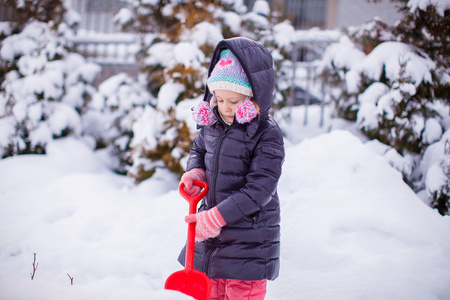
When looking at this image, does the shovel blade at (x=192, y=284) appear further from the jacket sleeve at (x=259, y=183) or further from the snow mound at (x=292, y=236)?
the jacket sleeve at (x=259, y=183)

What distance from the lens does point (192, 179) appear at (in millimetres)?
1630

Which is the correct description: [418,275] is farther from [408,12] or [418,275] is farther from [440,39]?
[408,12]

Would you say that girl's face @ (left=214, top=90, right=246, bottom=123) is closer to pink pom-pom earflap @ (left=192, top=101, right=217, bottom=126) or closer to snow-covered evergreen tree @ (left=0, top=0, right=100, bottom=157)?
pink pom-pom earflap @ (left=192, top=101, right=217, bottom=126)

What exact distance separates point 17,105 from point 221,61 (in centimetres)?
375

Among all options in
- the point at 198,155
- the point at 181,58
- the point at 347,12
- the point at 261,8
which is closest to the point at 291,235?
the point at 198,155

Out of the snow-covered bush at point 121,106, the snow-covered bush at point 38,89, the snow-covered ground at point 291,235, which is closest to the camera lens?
the snow-covered ground at point 291,235

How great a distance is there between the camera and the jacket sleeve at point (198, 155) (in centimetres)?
173

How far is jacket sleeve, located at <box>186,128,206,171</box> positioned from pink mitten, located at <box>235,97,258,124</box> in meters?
0.29

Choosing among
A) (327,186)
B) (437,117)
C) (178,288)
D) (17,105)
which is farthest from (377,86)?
(17,105)

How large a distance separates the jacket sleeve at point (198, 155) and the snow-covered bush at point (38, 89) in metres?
3.35

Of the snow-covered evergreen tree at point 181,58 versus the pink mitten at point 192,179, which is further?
the snow-covered evergreen tree at point 181,58

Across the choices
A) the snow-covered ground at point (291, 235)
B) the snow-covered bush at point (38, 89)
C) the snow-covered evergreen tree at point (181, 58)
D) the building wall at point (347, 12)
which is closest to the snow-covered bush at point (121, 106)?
the snow-covered evergreen tree at point (181, 58)

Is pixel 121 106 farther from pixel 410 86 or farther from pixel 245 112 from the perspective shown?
pixel 245 112

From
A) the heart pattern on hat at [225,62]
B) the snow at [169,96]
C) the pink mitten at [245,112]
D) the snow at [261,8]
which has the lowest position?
the snow at [169,96]
